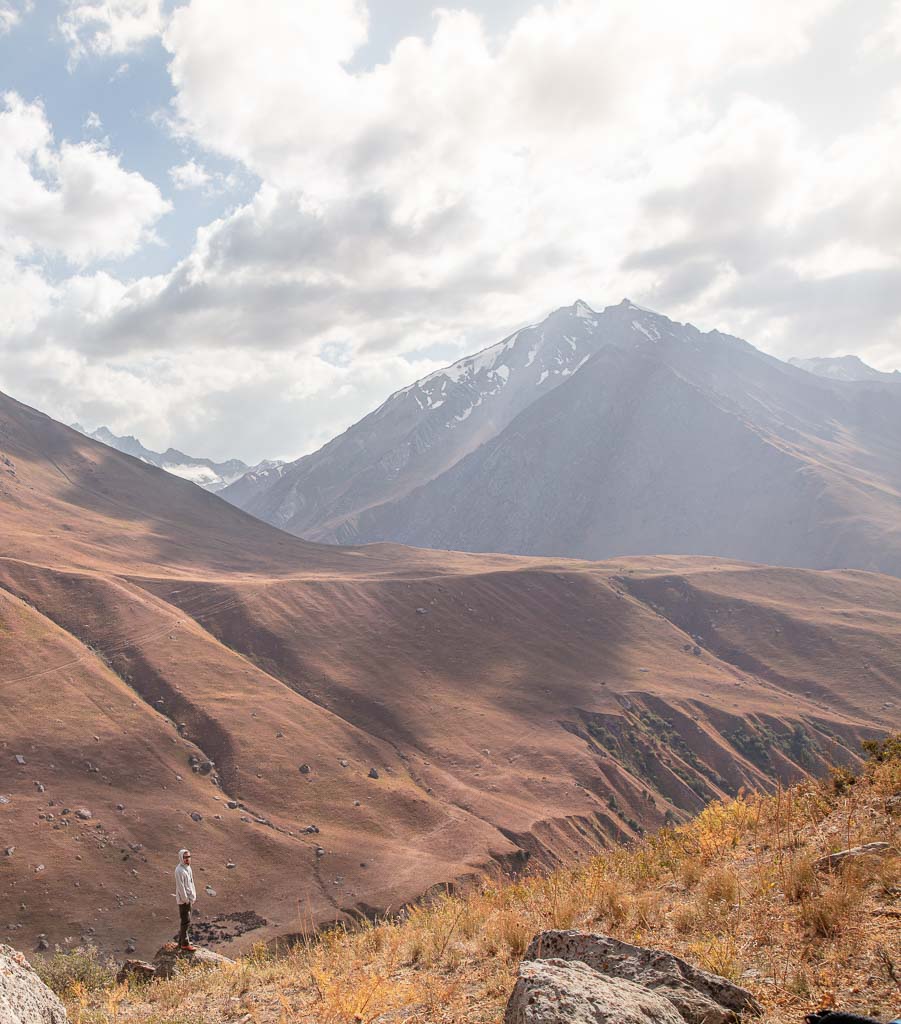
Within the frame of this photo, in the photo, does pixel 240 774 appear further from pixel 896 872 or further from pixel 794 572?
pixel 794 572

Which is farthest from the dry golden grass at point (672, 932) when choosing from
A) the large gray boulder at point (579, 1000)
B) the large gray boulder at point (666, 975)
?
the large gray boulder at point (579, 1000)

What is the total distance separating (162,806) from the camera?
58188mm

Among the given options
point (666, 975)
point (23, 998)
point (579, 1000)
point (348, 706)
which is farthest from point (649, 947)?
point (348, 706)

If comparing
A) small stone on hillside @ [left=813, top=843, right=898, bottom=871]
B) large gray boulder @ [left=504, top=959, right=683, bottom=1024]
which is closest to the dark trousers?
large gray boulder @ [left=504, top=959, right=683, bottom=1024]

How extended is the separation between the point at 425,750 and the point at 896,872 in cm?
8018

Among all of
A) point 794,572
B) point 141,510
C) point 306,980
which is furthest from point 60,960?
point 794,572

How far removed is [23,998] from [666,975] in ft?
19.1

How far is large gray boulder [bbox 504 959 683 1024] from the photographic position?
189 inches

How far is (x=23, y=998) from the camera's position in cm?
635

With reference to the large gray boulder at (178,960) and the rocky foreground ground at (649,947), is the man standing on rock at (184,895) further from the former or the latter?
the rocky foreground ground at (649,947)

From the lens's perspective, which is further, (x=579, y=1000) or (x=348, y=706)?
(x=348, y=706)

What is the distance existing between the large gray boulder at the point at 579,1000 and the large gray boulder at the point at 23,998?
4.34 m

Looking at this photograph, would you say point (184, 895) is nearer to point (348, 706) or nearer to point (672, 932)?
point (672, 932)

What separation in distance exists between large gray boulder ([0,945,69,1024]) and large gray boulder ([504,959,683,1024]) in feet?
14.3
